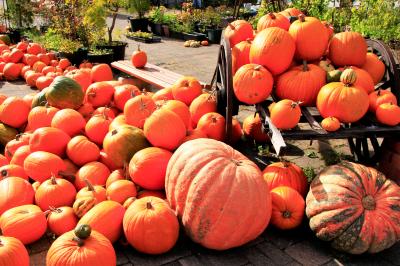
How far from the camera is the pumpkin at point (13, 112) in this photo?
4629 mm

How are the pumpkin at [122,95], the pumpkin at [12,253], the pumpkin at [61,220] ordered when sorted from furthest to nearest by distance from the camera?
the pumpkin at [122,95], the pumpkin at [61,220], the pumpkin at [12,253]

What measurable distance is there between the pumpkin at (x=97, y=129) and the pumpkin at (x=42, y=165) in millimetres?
515

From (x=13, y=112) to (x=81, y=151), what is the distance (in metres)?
1.37

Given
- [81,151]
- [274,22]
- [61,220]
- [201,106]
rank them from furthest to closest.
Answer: [201,106], [274,22], [81,151], [61,220]

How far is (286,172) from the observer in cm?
351

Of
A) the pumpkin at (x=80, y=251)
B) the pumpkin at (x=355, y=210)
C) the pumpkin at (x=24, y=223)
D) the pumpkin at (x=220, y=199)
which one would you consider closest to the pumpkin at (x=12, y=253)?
the pumpkin at (x=80, y=251)

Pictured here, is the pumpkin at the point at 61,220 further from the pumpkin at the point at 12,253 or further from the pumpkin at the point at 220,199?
the pumpkin at the point at 220,199

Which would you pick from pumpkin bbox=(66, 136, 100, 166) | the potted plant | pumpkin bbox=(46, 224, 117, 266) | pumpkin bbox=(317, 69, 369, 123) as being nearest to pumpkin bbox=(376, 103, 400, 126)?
pumpkin bbox=(317, 69, 369, 123)

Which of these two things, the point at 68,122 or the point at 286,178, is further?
the point at 68,122

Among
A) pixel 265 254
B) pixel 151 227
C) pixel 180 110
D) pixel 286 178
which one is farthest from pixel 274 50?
pixel 151 227

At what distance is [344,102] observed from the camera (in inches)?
134

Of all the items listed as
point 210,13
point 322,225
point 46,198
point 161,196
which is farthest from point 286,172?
point 210,13

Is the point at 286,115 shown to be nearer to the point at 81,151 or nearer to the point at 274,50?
the point at 274,50

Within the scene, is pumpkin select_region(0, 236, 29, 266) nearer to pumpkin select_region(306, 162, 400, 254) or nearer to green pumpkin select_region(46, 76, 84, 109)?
pumpkin select_region(306, 162, 400, 254)
